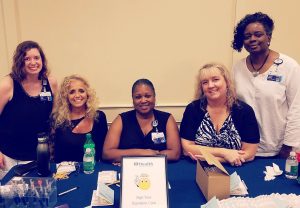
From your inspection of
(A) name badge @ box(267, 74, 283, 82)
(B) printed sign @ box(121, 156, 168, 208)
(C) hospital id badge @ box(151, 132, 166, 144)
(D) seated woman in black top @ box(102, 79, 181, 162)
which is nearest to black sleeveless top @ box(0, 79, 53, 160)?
(D) seated woman in black top @ box(102, 79, 181, 162)

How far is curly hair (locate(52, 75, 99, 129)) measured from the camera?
2.60 m

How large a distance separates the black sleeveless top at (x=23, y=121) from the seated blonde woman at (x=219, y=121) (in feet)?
4.05

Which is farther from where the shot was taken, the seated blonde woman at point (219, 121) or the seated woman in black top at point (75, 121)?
the seated woman in black top at point (75, 121)

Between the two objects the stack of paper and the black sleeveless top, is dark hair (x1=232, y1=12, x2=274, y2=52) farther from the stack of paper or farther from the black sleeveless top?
the black sleeveless top

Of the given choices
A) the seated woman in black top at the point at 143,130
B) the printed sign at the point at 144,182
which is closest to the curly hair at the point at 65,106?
the seated woman in black top at the point at 143,130

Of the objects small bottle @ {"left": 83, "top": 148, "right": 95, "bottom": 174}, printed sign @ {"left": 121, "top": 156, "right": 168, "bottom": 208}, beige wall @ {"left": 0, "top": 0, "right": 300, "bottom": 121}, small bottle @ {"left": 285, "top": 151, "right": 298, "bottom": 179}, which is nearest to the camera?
printed sign @ {"left": 121, "top": 156, "right": 168, "bottom": 208}

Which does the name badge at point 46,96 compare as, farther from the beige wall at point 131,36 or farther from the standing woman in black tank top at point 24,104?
the beige wall at point 131,36

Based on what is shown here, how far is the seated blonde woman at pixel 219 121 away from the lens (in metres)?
2.38

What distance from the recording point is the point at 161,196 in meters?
1.59

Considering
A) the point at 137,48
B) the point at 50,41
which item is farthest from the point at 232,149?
the point at 50,41

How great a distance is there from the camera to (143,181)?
1620mm

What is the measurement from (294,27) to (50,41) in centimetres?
258

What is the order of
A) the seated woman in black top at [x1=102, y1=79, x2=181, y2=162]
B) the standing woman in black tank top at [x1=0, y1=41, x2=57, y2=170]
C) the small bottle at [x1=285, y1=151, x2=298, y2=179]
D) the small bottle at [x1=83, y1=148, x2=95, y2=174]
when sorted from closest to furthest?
the small bottle at [x1=285, y1=151, x2=298, y2=179]
the small bottle at [x1=83, y1=148, x2=95, y2=174]
the seated woman in black top at [x1=102, y1=79, x2=181, y2=162]
the standing woman in black tank top at [x1=0, y1=41, x2=57, y2=170]

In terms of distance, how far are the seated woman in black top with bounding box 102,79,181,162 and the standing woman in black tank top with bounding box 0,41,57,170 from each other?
677 millimetres
